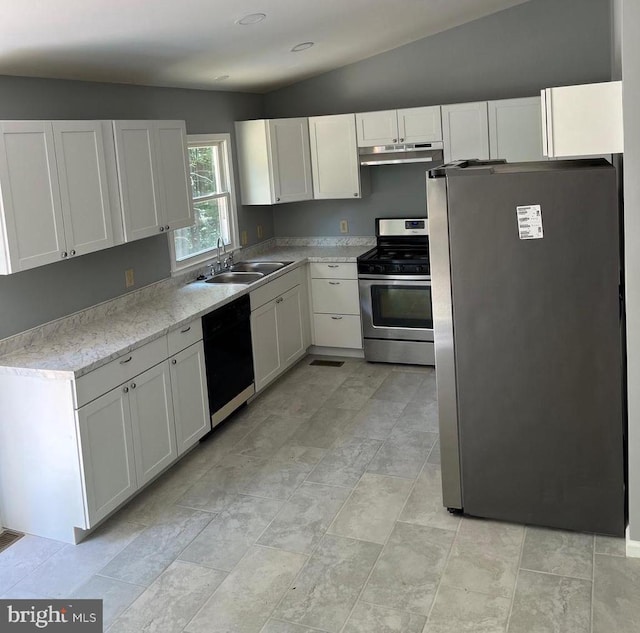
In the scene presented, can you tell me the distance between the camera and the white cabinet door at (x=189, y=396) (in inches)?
158

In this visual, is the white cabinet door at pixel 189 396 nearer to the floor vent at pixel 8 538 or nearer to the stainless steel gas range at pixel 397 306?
the floor vent at pixel 8 538

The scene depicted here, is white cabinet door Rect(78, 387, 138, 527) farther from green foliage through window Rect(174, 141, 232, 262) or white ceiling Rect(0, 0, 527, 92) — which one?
green foliage through window Rect(174, 141, 232, 262)

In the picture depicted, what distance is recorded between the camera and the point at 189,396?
13.6 ft

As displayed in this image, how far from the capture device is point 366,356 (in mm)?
5816

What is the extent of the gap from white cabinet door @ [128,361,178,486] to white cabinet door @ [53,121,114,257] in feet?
2.45

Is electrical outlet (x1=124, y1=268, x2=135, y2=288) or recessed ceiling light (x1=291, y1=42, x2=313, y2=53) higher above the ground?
recessed ceiling light (x1=291, y1=42, x2=313, y2=53)

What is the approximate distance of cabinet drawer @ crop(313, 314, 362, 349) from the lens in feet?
19.2

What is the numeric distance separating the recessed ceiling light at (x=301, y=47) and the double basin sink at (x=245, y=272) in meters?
1.59

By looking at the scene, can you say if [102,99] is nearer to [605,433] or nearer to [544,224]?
[544,224]

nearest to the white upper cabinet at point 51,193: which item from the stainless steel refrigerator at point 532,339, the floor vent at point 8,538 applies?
the floor vent at point 8,538

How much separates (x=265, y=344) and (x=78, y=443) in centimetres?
211

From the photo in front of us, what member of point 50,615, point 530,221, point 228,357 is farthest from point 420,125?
point 50,615

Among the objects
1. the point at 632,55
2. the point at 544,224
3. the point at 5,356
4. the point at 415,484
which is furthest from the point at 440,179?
the point at 5,356

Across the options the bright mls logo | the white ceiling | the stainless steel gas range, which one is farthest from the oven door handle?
the bright mls logo
